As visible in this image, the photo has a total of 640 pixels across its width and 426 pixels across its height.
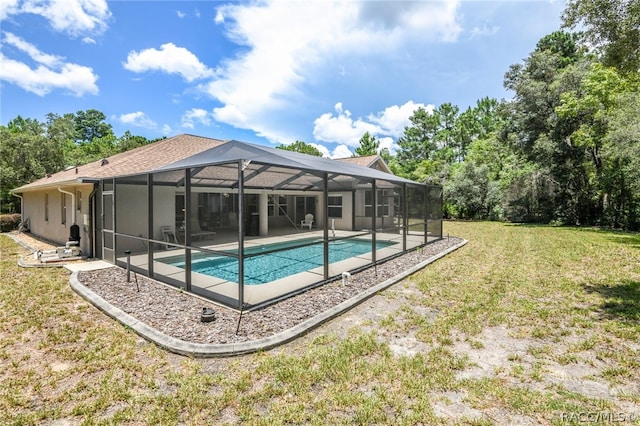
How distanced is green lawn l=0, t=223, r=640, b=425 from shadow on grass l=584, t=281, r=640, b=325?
0.12ft

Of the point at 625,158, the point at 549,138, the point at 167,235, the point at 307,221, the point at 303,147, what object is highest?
the point at 303,147

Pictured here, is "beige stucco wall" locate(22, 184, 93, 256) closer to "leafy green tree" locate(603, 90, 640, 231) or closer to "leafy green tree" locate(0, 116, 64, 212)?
"leafy green tree" locate(0, 116, 64, 212)

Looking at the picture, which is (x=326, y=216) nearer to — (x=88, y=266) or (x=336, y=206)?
(x=88, y=266)

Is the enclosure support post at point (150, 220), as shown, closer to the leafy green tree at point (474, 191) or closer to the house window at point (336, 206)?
the house window at point (336, 206)

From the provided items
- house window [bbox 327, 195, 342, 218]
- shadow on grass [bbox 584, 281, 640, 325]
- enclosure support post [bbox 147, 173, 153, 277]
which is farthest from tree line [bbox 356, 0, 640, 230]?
enclosure support post [bbox 147, 173, 153, 277]

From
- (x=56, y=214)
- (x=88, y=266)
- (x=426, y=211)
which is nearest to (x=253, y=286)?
(x=88, y=266)

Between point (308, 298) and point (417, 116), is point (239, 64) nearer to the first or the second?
point (308, 298)

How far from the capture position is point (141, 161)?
10.7 meters

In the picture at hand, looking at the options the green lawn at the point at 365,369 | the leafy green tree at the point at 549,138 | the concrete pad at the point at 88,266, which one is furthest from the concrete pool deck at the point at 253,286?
the leafy green tree at the point at 549,138

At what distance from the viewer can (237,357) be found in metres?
3.49

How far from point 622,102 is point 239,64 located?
1703 centimetres

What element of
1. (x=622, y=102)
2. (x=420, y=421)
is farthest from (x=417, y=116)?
(x=420, y=421)

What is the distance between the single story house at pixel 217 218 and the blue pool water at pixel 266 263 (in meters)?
0.03

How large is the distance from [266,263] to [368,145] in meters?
36.5
